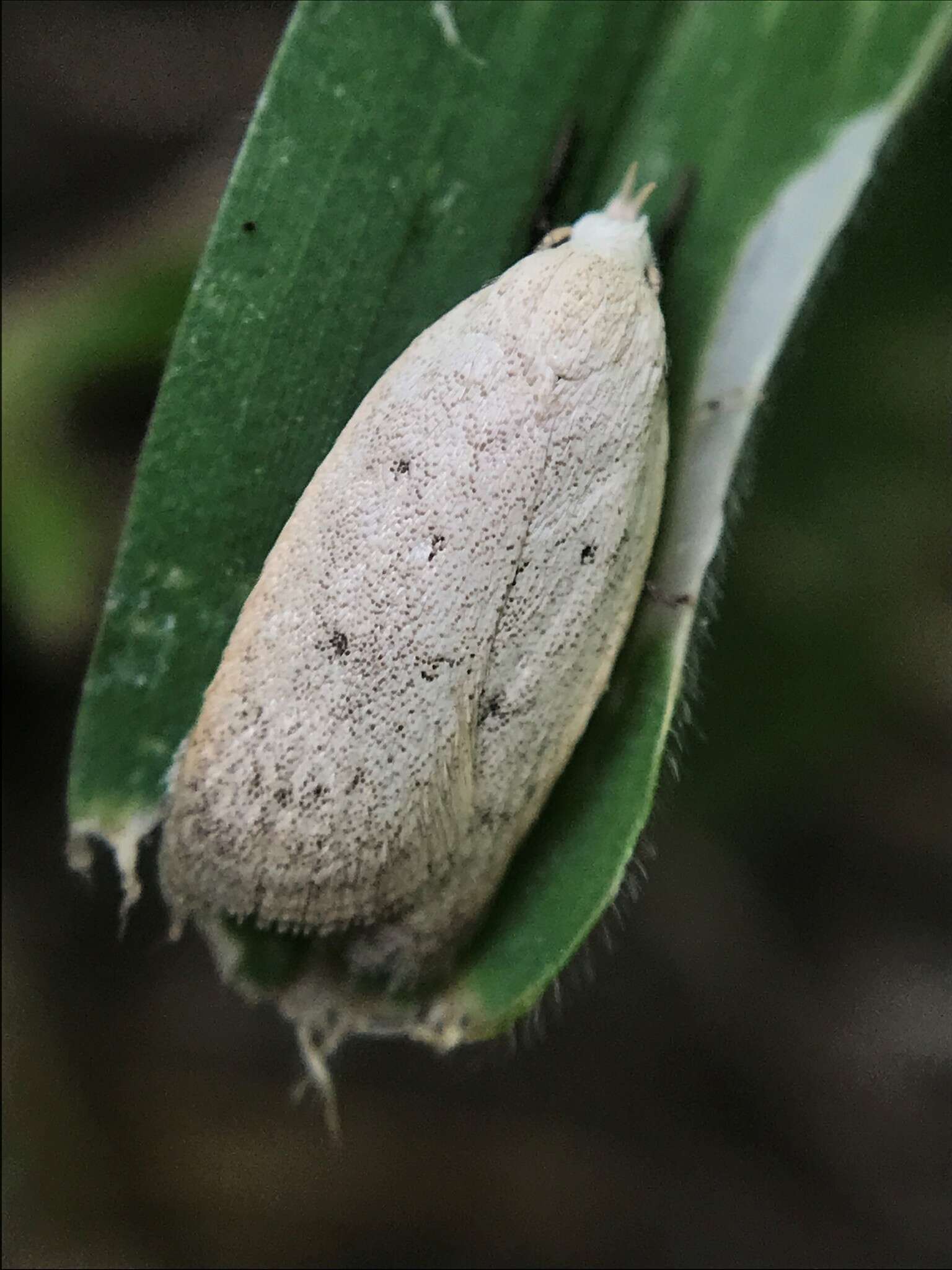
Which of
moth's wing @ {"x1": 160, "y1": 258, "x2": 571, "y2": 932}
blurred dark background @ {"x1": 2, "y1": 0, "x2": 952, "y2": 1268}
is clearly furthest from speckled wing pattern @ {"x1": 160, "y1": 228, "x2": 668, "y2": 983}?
blurred dark background @ {"x1": 2, "y1": 0, "x2": 952, "y2": 1268}

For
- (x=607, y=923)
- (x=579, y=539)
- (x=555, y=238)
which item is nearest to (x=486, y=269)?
(x=555, y=238)

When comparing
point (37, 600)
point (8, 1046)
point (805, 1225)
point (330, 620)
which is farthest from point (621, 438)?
point (8, 1046)

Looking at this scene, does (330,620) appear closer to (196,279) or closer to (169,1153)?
(196,279)

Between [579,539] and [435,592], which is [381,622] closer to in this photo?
[435,592]

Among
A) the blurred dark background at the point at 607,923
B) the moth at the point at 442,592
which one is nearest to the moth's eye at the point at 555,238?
the moth at the point at 442,592

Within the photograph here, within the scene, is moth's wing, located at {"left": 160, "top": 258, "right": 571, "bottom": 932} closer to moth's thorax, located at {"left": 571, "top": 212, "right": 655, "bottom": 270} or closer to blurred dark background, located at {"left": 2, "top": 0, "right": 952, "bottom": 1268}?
moth's thorax, located at {"left": 571, "top": 212, "right": 655, "bottom": 270}
